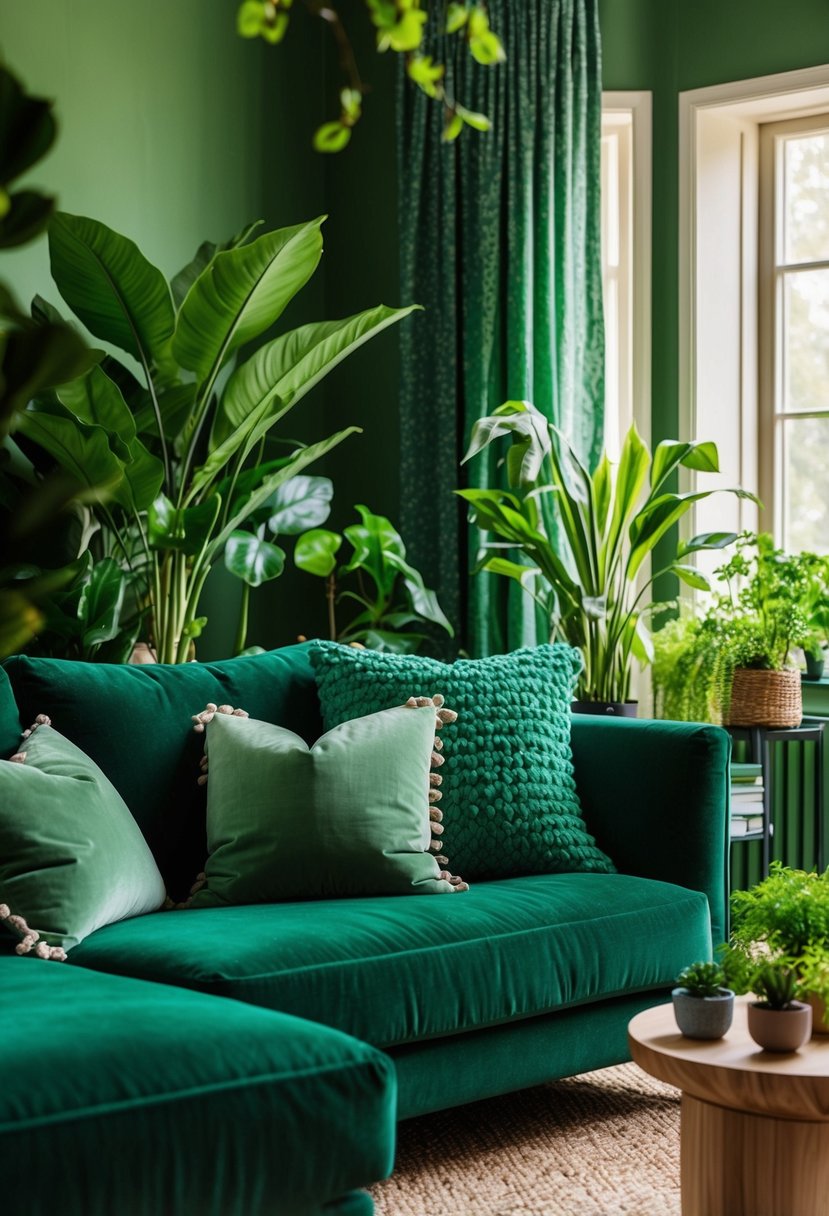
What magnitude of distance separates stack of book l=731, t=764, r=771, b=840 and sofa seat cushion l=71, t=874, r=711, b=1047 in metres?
1.09

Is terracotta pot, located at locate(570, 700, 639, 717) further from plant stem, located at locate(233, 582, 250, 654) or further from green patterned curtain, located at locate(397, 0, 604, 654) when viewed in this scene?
→ plant stem, located at locate(233, 582, 250, 654)

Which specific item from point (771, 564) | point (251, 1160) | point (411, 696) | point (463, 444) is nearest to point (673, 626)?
point (771, 564)

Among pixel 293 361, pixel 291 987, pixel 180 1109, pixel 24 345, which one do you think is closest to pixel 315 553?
pixel 293 361

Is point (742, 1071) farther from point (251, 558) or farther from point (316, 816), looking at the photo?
point (251, 558)

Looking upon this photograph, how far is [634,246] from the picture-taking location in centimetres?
437

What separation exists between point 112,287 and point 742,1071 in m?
2.30

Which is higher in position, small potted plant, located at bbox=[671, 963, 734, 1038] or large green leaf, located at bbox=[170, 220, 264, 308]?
large green leaf, located at bbox=[170, 220, 264, 308]

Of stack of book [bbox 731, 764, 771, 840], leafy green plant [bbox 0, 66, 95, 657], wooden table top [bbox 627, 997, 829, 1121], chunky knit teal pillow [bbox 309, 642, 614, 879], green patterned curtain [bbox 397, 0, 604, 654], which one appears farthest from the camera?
green patterned curtain [bbox 397, 0, 604, 654]

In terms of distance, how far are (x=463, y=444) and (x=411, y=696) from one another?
1723 millimetres

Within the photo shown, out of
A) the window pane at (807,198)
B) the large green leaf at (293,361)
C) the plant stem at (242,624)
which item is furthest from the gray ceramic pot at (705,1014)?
the window pane at (807,198)

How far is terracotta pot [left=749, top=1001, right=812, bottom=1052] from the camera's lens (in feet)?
6.25

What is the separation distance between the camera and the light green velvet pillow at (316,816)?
2.47m

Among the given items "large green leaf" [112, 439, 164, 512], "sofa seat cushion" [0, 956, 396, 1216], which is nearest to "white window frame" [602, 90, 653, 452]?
"large green leaf" [112, 439, 164, 512]

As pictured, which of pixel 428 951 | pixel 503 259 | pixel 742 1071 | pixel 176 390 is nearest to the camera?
pixel 742 1071
